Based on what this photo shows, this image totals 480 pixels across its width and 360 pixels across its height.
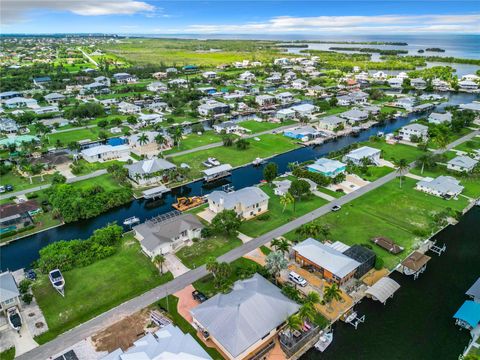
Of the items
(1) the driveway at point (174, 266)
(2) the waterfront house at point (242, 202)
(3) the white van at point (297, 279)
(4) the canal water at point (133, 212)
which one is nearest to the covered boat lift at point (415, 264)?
(3) the white van at point (297, 279)

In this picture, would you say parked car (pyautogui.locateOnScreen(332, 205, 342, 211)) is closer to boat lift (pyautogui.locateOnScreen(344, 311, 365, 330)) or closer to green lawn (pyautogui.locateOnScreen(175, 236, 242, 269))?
green lawn (pyautogui.locateOnScreen(175, 236, 242, 269))

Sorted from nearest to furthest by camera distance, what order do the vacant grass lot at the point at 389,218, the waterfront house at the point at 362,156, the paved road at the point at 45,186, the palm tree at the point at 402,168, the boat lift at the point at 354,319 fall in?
the boat lift at the point at 354,319
the vacant grass lot at the point at 389,218
the paved road at the point at 45,186
the palm tree at the point at 402,168
the waterfront house at the point at 362,156

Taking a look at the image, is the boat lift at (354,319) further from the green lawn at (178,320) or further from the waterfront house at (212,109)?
the waterfront house at (212,109)

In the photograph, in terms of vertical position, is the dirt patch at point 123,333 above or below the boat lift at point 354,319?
above

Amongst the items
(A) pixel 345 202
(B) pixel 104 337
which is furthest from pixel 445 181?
(B) pixel 104 337

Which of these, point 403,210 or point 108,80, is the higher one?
point 108,80

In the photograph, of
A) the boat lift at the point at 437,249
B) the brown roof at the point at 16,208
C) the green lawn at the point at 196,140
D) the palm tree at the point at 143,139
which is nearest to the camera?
the boat lift at the point at 437,249

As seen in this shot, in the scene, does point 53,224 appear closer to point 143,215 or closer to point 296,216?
point 143,215

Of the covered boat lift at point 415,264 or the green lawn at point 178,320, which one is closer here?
the green lawn at point 178,320
